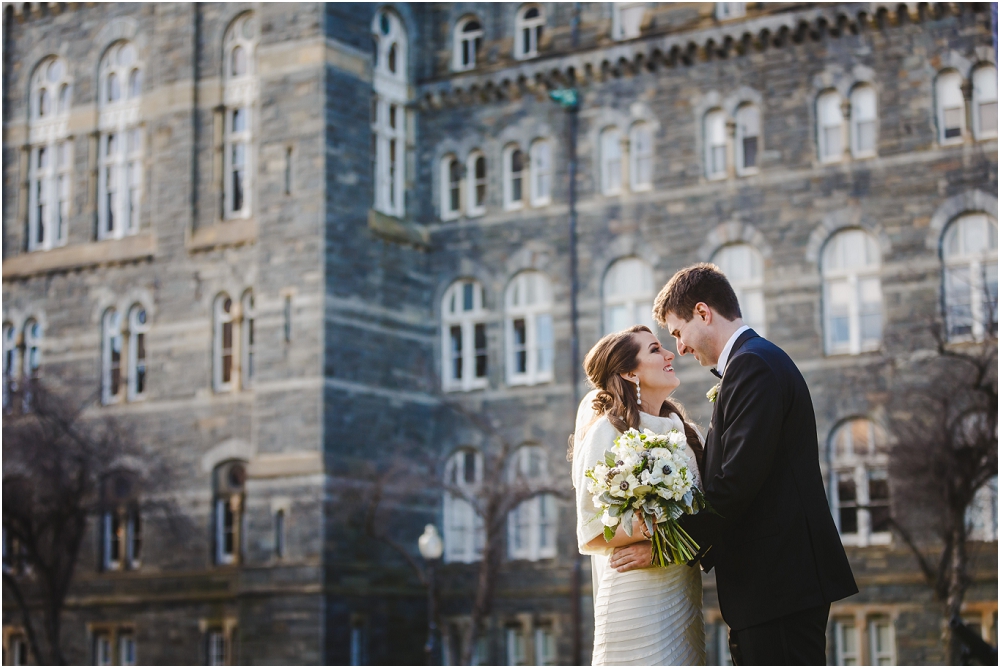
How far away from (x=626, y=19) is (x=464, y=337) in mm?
6716

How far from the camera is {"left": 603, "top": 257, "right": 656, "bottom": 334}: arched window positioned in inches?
1072

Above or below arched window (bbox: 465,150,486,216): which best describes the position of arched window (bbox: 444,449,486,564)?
below

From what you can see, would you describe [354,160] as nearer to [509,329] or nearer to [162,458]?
[509,329]

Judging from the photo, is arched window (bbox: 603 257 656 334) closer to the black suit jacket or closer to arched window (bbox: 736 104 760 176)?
arched window (bbox: 736 104 760 176)

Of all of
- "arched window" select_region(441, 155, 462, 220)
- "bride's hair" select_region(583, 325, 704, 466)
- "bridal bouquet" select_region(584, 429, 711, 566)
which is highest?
"arched window" select_region(441, 155, 462, 220)

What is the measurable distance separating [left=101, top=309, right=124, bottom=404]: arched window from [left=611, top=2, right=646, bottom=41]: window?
11.2 meters

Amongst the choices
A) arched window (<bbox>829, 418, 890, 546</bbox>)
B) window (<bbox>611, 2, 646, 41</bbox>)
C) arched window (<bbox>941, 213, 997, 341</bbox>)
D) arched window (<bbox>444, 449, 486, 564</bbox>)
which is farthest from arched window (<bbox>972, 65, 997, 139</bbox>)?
arched window (<bbox>444, 449, 486, 564</bbox>)

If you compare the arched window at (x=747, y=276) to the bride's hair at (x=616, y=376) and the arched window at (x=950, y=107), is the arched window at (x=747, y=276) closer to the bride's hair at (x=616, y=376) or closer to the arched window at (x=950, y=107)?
the arched window at (x=950, y=107)

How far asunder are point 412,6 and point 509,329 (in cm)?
688

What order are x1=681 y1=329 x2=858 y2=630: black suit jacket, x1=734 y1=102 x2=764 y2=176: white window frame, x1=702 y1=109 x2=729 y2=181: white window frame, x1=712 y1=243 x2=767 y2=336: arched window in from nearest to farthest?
x1=681 y1=329 x2=858 y2=630: black suit jacket
x1=712 y1=243 x2=767 y2=336: arched window
x1=734 y1=102 x2=764 y2=176: white window frame
x1=702 y1=109 x2=729 y2=181: white window frame

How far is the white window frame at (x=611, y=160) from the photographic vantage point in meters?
28.0

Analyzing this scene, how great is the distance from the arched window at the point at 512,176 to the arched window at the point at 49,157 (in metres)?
9.26

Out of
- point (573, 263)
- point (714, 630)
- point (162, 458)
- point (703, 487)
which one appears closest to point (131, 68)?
point (162, 458)

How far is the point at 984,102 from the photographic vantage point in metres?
24.9
